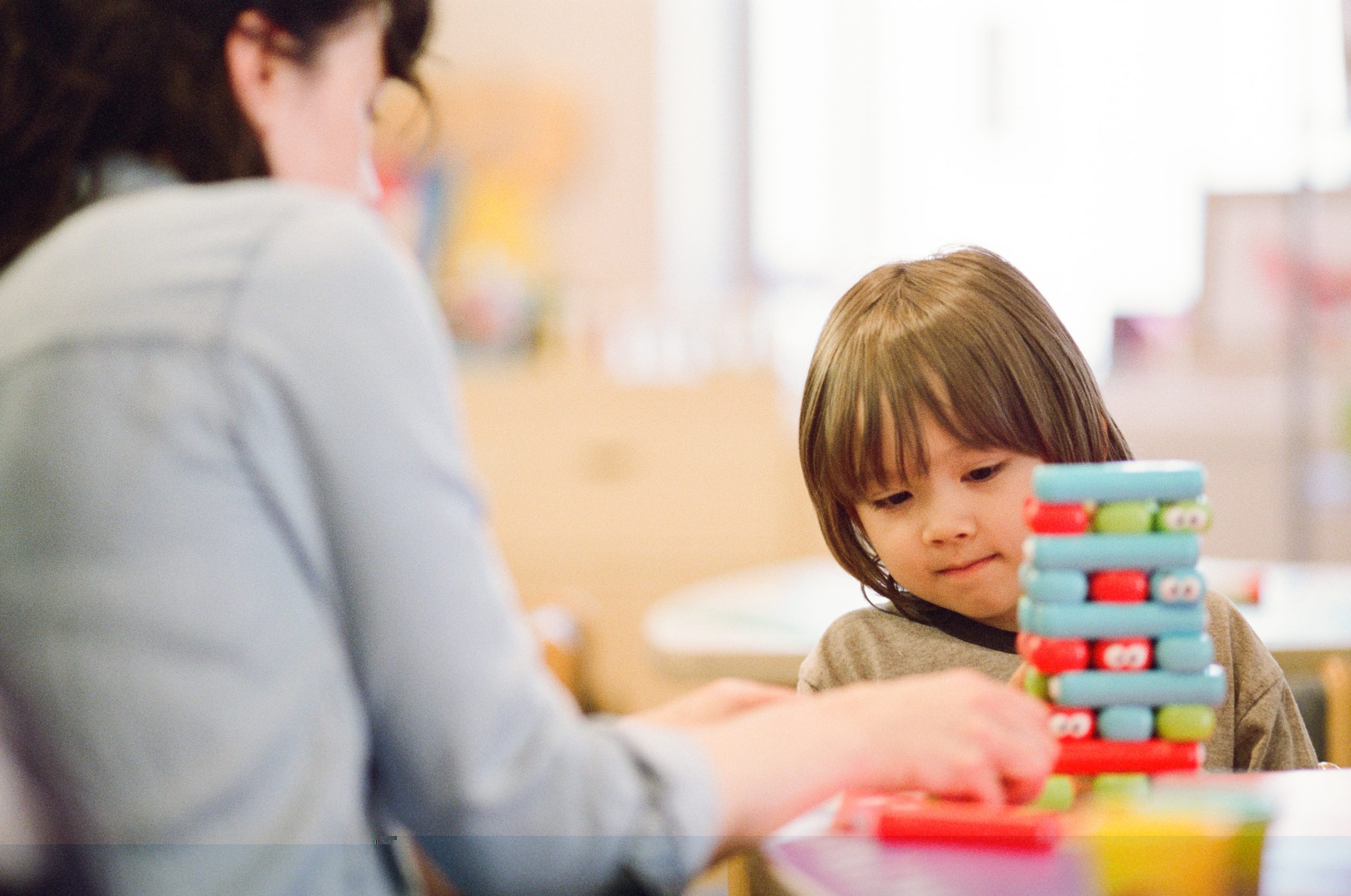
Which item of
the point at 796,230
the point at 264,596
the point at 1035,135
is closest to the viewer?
the point at 264,596

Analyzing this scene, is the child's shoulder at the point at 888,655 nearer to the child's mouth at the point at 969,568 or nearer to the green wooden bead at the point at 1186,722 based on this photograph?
the child's mouth at the point at 969,568

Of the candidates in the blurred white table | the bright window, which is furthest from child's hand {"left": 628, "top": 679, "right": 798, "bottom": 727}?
the bright window

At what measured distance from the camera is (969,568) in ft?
3.57

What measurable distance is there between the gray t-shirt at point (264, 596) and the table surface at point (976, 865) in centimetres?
7

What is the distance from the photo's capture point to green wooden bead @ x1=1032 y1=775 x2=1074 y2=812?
2.31 feet

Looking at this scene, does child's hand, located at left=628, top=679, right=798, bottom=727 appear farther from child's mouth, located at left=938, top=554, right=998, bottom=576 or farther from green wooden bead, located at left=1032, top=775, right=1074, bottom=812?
child's mouth, located at left=938, top=554, right=998, bottom=576

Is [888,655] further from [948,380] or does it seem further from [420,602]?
[420,602]

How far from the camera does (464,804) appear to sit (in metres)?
0.57

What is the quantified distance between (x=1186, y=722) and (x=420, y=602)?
43cm

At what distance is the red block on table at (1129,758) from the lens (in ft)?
2.47

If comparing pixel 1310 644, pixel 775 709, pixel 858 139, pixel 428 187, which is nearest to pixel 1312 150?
pixel 858 139

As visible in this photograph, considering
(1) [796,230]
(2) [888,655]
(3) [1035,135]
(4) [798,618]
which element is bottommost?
(4) [798,618]

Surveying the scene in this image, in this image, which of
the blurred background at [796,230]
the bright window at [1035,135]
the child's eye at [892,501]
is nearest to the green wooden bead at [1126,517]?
the child's eye at [892,501]

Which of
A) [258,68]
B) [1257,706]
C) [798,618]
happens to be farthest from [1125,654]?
[798,618]
